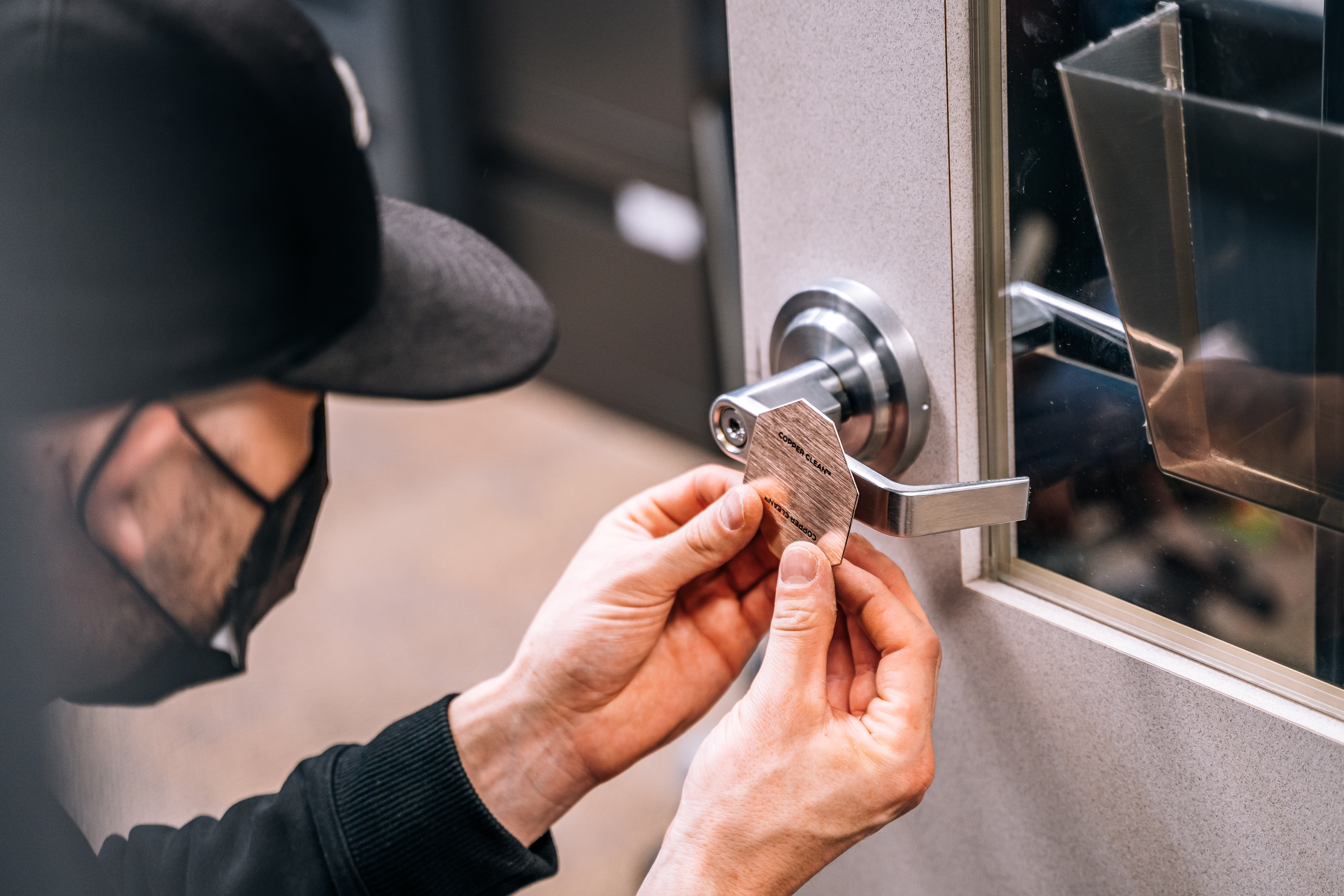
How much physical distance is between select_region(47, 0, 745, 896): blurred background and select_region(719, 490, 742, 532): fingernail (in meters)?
0.94

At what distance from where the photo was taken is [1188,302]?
1.20 ft

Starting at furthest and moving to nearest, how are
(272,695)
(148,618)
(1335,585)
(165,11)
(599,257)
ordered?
(599,257)
(272,695)
(148,618)
(165,11)
(1335,585)

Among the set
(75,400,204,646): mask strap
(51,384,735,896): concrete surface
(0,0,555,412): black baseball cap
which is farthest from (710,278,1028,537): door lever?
(51,384,735,896): concrete surface

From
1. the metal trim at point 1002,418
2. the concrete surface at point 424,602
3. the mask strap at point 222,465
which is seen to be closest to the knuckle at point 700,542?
the metal trim at point 1002,418

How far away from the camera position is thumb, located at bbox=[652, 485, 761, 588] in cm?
44

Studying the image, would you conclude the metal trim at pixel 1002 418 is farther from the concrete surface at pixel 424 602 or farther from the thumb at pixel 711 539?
the concrete surface at pixel 424 602

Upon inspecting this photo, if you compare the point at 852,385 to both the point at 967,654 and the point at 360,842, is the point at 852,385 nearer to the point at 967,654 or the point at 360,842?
the point at 967,654

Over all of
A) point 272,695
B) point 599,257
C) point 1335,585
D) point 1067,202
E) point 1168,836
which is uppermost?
point 1067,202

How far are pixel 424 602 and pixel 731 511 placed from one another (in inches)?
53.1

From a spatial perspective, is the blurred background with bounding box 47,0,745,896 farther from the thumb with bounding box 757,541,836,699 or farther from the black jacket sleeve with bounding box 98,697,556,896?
the thumb with bounding box 757,541,836,699

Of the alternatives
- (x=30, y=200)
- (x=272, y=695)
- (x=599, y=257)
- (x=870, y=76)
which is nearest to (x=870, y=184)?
(x=870, y=76)

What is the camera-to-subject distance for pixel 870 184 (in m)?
0.42

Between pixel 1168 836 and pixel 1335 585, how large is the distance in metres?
0.13

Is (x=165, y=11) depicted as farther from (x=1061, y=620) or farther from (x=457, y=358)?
(x=1061, y=620)
